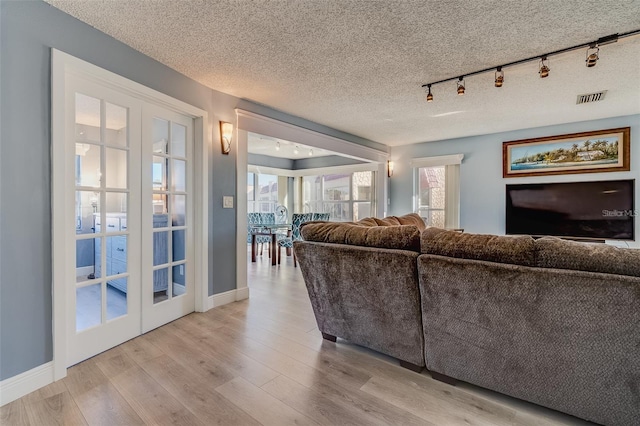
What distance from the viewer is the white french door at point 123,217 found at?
2.10 metres

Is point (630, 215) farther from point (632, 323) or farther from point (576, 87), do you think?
point (632, 323)

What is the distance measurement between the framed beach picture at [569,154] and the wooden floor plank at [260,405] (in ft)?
17.1

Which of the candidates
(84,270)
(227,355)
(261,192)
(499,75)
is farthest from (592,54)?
(261,192)

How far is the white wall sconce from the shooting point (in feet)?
10.7

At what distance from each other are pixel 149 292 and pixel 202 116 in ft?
5.81

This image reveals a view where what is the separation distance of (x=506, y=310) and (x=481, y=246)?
339 mm

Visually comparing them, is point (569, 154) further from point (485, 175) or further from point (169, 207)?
point (169, 207)

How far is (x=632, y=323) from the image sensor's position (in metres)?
1.27

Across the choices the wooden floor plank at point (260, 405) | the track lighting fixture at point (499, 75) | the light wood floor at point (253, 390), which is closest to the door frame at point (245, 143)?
the light wood floor at point (253, 390)

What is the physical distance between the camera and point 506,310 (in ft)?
5.00

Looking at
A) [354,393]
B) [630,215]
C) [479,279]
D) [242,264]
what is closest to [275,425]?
[354,393]

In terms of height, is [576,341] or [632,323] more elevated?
[632,323]

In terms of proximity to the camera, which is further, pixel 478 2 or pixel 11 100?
pixel 478 2

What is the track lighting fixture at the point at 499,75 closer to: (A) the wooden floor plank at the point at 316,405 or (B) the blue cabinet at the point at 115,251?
(A) the wooden floor plank at the point at 316,405
